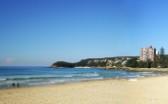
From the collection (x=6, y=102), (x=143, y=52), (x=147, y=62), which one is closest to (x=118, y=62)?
(x=143, y=52)

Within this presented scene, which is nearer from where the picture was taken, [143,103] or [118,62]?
[143,103]

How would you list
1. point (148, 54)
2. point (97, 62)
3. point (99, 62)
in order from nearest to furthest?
point (148, 54) → point (99, 62) → point (97, 62)

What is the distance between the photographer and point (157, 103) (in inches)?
516

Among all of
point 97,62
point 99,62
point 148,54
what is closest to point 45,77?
point 148,54

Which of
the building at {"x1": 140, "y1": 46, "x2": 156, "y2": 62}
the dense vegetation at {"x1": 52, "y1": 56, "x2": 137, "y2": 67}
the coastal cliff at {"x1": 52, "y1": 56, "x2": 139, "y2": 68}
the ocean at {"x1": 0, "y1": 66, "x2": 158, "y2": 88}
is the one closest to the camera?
the ocean at {"x1": 0, "y1": 66, "x2": 158, "y2": 88}

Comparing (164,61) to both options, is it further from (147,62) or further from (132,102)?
(132,102)

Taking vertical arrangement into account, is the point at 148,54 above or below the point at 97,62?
above

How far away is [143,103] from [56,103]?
3.60m

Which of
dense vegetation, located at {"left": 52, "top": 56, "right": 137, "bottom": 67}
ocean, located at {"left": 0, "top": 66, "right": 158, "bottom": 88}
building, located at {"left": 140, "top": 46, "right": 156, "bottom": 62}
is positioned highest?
building, located at {"left": 140, "top": 46, "right": 156, "bottom": 62}

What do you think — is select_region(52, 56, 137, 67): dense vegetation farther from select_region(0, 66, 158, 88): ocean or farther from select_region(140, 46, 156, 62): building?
select_region(0, 66, 158, 88): ocean

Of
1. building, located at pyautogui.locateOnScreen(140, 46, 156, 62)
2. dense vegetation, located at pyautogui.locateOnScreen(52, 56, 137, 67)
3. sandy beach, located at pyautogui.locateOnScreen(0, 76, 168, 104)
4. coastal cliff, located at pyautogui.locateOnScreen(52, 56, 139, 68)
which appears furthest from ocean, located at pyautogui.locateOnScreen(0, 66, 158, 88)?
Answer: dense vegetation, located at pyautogui.locateOnScreen(52, 56, 137, 67)

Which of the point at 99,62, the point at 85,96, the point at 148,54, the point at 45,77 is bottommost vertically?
the point at 45,77

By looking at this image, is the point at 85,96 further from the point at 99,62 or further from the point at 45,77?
the point at 99,62

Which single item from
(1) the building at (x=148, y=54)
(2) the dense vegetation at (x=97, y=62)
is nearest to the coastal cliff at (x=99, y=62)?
(2) the dense vegetation at (x=97, y=62)
